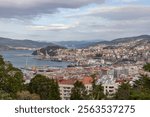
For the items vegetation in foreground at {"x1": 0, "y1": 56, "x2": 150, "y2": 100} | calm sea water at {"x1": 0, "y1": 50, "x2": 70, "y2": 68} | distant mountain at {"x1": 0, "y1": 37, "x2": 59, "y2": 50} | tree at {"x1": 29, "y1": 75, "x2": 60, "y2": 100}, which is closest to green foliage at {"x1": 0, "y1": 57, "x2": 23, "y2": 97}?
vegetation in foreground at {"x1": 0, "y1": 56, "x2": 150, "y2": 100}

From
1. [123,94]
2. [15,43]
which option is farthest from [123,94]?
[15,43]

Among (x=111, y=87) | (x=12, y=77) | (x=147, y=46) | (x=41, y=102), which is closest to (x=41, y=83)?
(x=12, y=77)

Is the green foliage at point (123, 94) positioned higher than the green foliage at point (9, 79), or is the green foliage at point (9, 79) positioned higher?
→ the green foliage at point (9, 79)

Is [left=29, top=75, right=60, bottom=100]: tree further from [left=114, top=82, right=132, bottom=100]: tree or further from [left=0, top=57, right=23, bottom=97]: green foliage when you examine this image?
[left=0, top=57, right=23, bottom=97]: green foliage

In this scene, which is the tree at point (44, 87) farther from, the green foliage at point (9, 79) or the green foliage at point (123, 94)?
the green foliage at point (9, 79)

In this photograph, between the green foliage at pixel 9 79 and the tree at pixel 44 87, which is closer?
the green foliage at pixel 9 79

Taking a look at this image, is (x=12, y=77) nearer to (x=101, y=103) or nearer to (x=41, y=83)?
(x=41, y=83)

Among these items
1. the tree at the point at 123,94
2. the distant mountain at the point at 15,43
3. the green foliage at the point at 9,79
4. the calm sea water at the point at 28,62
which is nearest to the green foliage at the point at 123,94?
the tree at the point at 123,94

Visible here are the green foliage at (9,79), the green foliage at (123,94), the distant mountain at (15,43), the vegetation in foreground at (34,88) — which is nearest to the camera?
the vegetation in foreground at (34,88)

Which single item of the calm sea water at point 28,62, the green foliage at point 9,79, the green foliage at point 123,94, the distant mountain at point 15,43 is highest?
the distant mountain at point 15,43

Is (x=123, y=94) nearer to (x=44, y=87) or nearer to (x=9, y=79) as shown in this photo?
(x=44, y=87)

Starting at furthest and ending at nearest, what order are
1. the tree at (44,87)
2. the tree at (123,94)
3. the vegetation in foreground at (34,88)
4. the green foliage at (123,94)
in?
the tree at (44,87) < the tree at (123,94) < the green foliage at (123,94) < the vegetation in foreground at (34,88)
